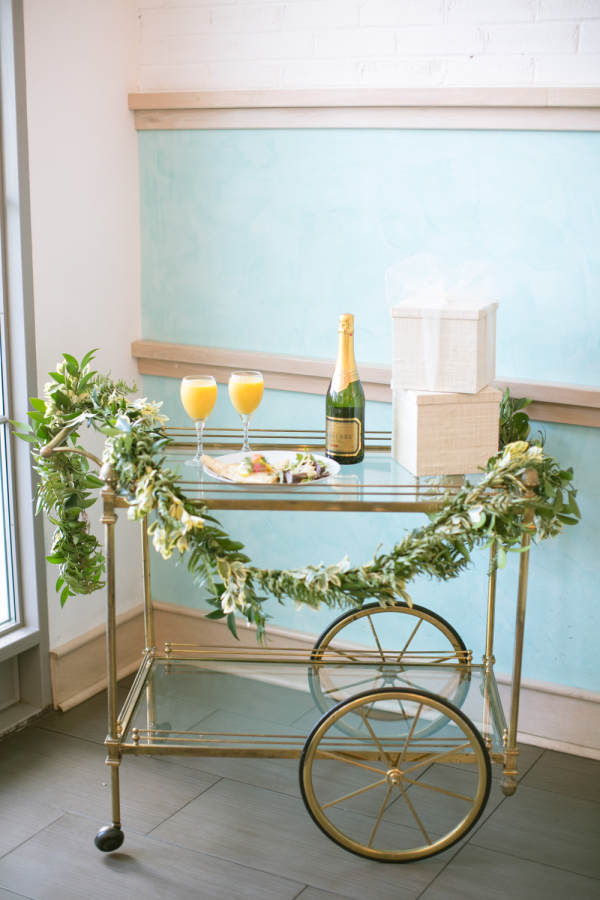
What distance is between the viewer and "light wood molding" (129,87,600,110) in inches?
73.3

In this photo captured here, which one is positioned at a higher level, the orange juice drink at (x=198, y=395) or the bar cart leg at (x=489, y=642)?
the orange juice drink at (x=198, y=395)

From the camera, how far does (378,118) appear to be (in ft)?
6.77

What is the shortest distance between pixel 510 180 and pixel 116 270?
1.09 metres

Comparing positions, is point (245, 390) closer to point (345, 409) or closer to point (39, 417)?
point (345, 409)

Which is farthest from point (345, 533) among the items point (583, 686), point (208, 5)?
point (208, 5)

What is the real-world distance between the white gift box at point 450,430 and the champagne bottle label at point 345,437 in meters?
0.10

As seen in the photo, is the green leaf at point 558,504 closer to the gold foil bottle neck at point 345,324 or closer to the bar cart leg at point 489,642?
the bar cart leg at point 489,642

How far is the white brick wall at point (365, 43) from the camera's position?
6.15ft

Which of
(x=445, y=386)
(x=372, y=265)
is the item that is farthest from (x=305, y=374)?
(x=445, y=386)

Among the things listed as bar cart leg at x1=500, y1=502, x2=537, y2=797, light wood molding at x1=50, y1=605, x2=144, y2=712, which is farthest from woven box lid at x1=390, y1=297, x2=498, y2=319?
light wood molding at x1=50, y1=605, x2=144, y2=712

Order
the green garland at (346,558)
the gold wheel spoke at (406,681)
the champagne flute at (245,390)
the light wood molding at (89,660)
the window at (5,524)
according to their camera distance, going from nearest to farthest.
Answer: the green garland at (346,558), the champagne flute at (245,390), the gold wheel spoke at (406,681), the window at (5,524), the light wood molding at (89,660)

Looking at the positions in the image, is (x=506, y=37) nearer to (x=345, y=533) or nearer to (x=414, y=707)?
(x=345, y=533)

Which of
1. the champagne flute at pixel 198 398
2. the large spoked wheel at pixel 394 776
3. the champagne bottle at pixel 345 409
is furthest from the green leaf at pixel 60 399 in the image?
the large spoked wheel at pixel 394 776

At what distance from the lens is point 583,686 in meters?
2.11
